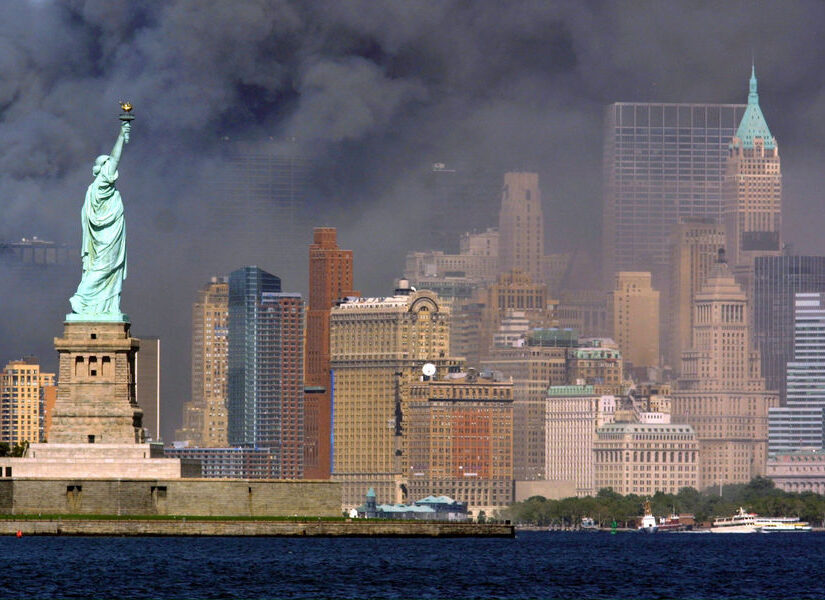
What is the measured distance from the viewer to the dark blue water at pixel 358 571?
81062 mm

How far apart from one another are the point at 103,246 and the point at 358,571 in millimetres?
27293

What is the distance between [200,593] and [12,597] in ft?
20.5

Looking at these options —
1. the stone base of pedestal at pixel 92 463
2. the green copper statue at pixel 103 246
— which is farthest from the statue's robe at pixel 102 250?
the stone base of pedestal at pixel 92 463

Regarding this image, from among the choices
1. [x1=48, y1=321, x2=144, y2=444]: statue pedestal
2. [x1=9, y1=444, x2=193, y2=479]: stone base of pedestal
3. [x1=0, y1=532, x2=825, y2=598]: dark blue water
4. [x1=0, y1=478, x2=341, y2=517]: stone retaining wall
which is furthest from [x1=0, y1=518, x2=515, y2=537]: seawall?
[x1=48, y1=321, x2=144, y2=444]: statue pedestal

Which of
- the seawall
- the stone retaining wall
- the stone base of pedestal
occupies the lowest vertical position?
the seawall

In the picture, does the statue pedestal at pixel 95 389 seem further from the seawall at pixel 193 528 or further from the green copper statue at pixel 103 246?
the seawall at pixel 193 528

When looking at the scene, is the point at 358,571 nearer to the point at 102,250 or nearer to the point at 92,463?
the point at 92,463

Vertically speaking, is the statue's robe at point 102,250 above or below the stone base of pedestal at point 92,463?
above

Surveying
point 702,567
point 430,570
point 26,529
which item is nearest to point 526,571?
point 430,570

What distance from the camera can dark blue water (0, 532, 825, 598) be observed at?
81.1 metres

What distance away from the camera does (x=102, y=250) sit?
111m

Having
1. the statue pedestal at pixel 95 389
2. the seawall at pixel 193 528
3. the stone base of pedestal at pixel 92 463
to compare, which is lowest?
the seawall at pixel 193 528

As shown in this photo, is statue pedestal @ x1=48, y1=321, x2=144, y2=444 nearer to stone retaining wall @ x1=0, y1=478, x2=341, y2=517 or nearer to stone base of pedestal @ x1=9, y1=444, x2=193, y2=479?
stone base of pedestal @ x1=9, y1=444, x2=193, y2=479

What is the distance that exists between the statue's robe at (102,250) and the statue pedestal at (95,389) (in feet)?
4.23
